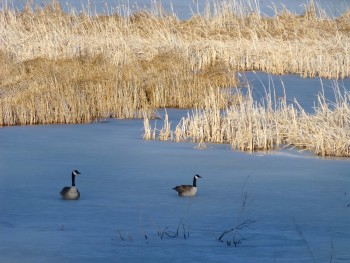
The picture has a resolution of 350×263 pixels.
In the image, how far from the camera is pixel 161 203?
658cm

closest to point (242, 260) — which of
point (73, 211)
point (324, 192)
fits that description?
point (73, 211)

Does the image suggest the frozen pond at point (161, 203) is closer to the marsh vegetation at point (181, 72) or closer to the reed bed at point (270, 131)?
the reed bed at point (270, 131)

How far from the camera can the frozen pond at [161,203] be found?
526cm

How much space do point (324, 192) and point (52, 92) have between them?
210 inches

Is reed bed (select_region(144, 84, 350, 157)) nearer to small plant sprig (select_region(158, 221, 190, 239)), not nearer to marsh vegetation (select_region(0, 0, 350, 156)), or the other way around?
marsh vegetation (select_region(0, 0, 350, 156))

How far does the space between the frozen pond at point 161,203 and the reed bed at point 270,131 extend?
209 mm

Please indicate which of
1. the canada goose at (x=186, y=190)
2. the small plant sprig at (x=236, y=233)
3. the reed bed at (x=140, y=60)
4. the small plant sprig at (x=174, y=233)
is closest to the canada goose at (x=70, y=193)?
the canada goose at (x=186, y=190)

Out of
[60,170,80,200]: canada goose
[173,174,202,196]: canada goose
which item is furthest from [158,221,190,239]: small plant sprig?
[60,170,80,200]: canada goose

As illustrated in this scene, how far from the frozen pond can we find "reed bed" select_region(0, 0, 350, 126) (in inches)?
60.1

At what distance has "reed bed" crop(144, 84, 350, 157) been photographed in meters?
8.80

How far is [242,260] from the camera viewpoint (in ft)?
16.6

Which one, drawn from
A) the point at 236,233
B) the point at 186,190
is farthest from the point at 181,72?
the point at 236,233

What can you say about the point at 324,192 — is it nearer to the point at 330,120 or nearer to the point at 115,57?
the point at 330,120

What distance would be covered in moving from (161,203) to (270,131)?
3.02 meters
